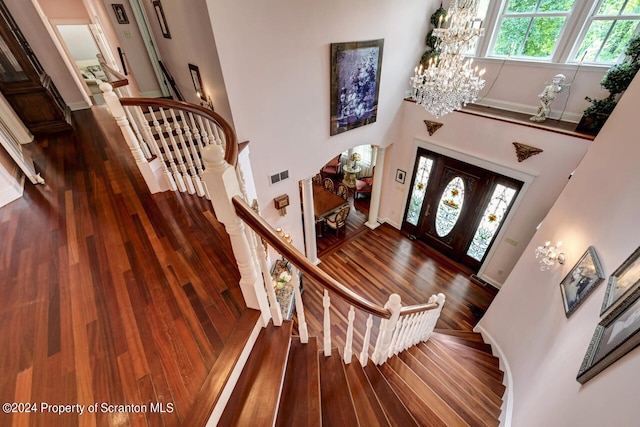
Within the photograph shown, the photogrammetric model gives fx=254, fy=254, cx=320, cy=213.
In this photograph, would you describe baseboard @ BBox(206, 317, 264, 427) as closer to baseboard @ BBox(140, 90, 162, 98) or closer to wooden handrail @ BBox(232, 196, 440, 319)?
wooden handrail @ BBox(232, 196, 440, 319)

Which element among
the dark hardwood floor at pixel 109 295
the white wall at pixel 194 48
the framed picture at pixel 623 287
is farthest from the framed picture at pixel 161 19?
the framed picture at pixel 623 287

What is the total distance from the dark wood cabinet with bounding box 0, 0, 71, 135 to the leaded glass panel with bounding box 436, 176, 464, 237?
23.1 feet

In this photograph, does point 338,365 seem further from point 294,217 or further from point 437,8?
point 437,8

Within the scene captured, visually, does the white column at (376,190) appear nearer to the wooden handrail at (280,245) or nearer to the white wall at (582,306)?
the white wall at (582,306)

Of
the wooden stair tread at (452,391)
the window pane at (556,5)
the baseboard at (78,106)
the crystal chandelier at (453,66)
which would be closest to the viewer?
the wooden stair tread at (452,391)

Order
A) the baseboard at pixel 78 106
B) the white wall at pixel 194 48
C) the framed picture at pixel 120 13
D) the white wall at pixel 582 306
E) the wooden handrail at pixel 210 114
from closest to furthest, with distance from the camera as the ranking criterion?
the white wall at pixel 582 306 < the wooden handrail at pixel 210 114 < the white wall at pixel 194 48 < the framed picture at pixel 120 13 < the baseboard at pixel 78 106

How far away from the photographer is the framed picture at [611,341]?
49.8 inches

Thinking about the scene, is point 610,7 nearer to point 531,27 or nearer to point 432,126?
point 531,27

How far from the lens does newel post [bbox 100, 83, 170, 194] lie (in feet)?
7.29

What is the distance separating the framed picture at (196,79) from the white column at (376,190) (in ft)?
11.6

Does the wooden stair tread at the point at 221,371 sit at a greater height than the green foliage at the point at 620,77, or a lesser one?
lesser

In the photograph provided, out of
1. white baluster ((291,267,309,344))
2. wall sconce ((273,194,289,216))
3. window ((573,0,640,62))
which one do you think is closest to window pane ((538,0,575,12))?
window ((573,0,640,62))

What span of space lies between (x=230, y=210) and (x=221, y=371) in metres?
0.83

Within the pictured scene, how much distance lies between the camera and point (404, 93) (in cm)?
503
